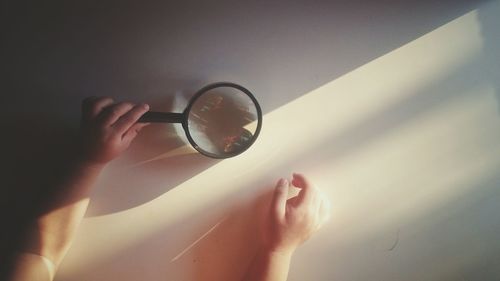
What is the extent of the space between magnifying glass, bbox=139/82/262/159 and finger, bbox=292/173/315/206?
0.18 metres

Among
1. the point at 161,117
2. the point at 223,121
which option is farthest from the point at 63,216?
the point at 223,121

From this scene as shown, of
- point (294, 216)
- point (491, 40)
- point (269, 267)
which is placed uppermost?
point (491, 40)

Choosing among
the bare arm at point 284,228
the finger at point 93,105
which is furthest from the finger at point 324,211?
the finger at point 93,105

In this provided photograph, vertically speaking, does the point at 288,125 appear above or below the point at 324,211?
above

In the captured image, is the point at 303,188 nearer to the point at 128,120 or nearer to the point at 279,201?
the point at 279,201

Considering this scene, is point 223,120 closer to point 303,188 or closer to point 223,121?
point 223,121

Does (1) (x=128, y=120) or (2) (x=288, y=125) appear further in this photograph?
(2) (x=288, y=125)

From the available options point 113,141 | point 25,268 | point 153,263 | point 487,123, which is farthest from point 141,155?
point 487,123

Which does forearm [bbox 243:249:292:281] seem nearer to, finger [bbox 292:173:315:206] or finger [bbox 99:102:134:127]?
finger [bbox 292:173:315:206]

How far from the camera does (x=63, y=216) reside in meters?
1.06

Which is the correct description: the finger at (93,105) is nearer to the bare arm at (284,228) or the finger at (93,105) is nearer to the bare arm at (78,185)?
the bare arm at (78,185)

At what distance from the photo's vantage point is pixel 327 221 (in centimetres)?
115

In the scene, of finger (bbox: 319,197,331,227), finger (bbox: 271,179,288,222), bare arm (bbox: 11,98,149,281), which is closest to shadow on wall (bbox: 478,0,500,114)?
finger (bbox: 319,197,331,227)

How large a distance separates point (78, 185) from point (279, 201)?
582 millimetres
